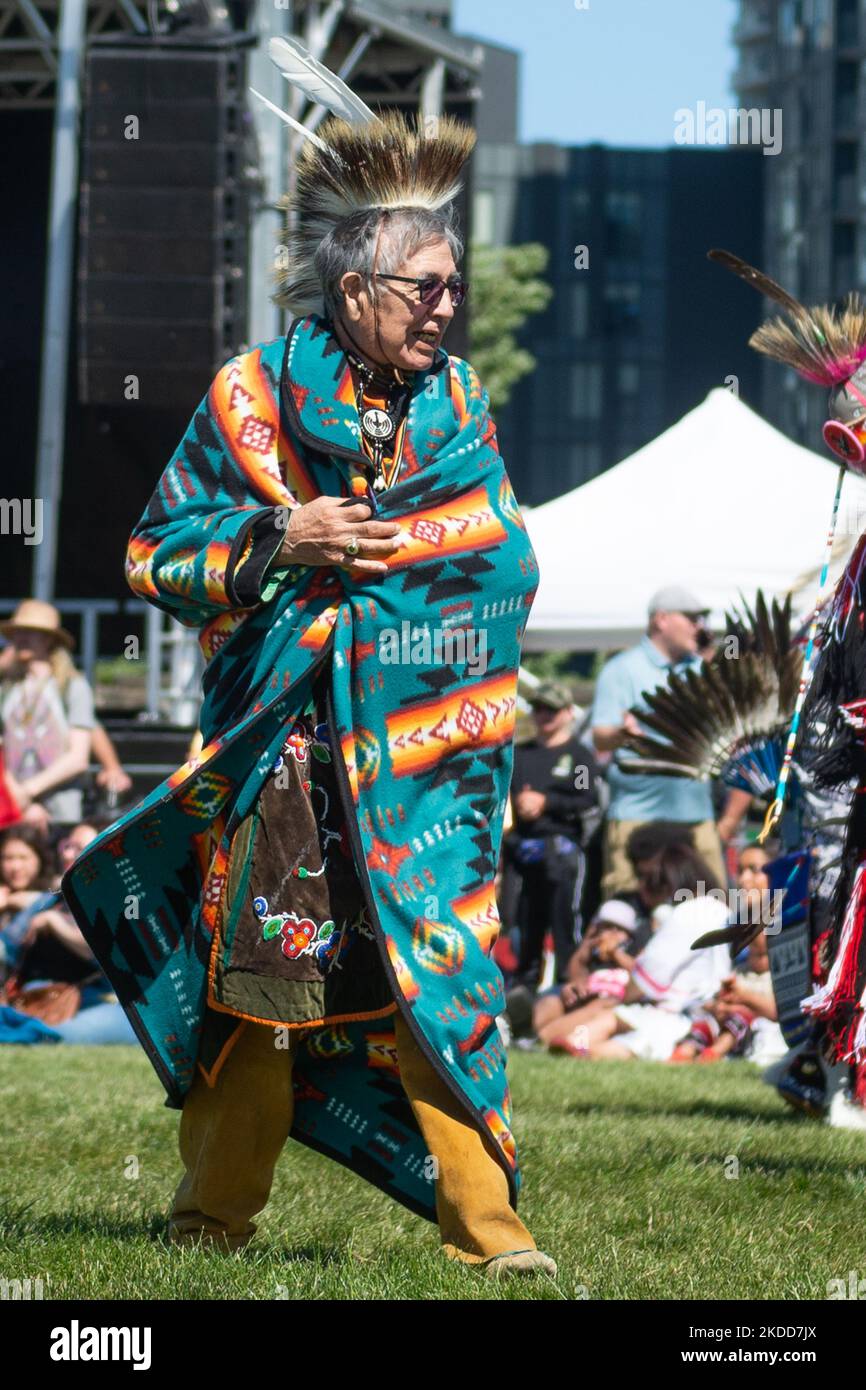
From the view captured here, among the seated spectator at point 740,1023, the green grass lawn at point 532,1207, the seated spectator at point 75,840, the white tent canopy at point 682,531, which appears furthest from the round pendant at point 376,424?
the white tent canopy at point 682,531

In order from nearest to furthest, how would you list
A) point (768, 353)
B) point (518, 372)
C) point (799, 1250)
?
point (799, 1250) < point (768, 353) < point (518, 372)

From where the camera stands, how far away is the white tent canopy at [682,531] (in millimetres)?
11352

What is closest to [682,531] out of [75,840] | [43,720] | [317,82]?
[43,720]

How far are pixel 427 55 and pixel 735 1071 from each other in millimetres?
10637

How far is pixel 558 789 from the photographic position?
9742 millimetres

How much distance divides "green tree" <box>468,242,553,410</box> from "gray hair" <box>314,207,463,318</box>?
3354 centimetres

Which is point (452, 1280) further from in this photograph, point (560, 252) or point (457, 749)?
point (560, 252)

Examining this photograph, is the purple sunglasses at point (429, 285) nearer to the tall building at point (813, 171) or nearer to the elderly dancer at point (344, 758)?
the elderly dancer at point (344, 758)

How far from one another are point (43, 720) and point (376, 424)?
6.51 m

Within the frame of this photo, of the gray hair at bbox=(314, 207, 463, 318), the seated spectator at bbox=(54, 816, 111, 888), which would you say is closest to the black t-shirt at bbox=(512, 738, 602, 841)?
the seated spectator at bbox=(54, 816, 111, 888)

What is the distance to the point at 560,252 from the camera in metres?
63.9

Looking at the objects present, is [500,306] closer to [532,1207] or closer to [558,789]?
[558,789]

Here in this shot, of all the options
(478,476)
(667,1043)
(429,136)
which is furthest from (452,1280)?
(667,1043)

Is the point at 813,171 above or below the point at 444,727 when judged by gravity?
above
